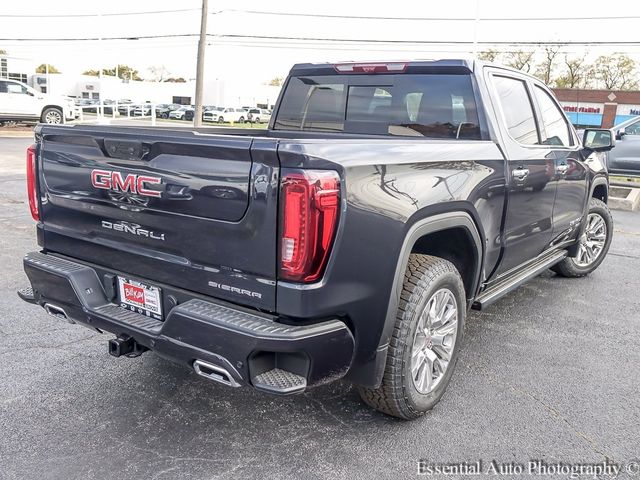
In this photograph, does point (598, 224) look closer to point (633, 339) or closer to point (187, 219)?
point (633, 339)

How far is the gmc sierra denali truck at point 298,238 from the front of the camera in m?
2.39

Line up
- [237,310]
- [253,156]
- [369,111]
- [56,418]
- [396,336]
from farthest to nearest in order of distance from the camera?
[369,111] → [56,418] → [396,336] → [237,310] → [253,156]

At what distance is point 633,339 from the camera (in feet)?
14.9

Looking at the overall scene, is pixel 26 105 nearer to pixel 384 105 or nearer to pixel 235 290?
pixel 384 105

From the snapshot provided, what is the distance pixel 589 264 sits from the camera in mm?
6227

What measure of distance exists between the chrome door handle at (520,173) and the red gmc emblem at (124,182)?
2.31 m

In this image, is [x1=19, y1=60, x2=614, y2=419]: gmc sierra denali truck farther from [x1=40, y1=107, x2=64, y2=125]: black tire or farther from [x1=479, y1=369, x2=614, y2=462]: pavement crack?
[x1=40, y1=107, x2=64, y2=125]: black tire

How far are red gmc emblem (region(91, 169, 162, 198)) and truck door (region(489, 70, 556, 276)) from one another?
87.4 inches

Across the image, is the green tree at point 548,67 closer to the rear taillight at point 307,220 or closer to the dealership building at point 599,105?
the dealership building at point 599,105

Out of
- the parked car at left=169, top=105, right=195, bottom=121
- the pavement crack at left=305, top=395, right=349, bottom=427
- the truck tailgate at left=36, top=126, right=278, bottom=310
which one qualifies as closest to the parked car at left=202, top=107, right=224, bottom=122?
the parked car at left=169, top=105, right=195, bottom=121

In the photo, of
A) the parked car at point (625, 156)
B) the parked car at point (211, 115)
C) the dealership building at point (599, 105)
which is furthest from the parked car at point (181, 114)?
the parked car at point (625, 156)

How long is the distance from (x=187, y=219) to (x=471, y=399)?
6.68 feet

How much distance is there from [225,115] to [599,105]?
106 ft

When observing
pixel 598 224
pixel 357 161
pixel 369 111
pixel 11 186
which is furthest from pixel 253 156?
pixel 11 186
